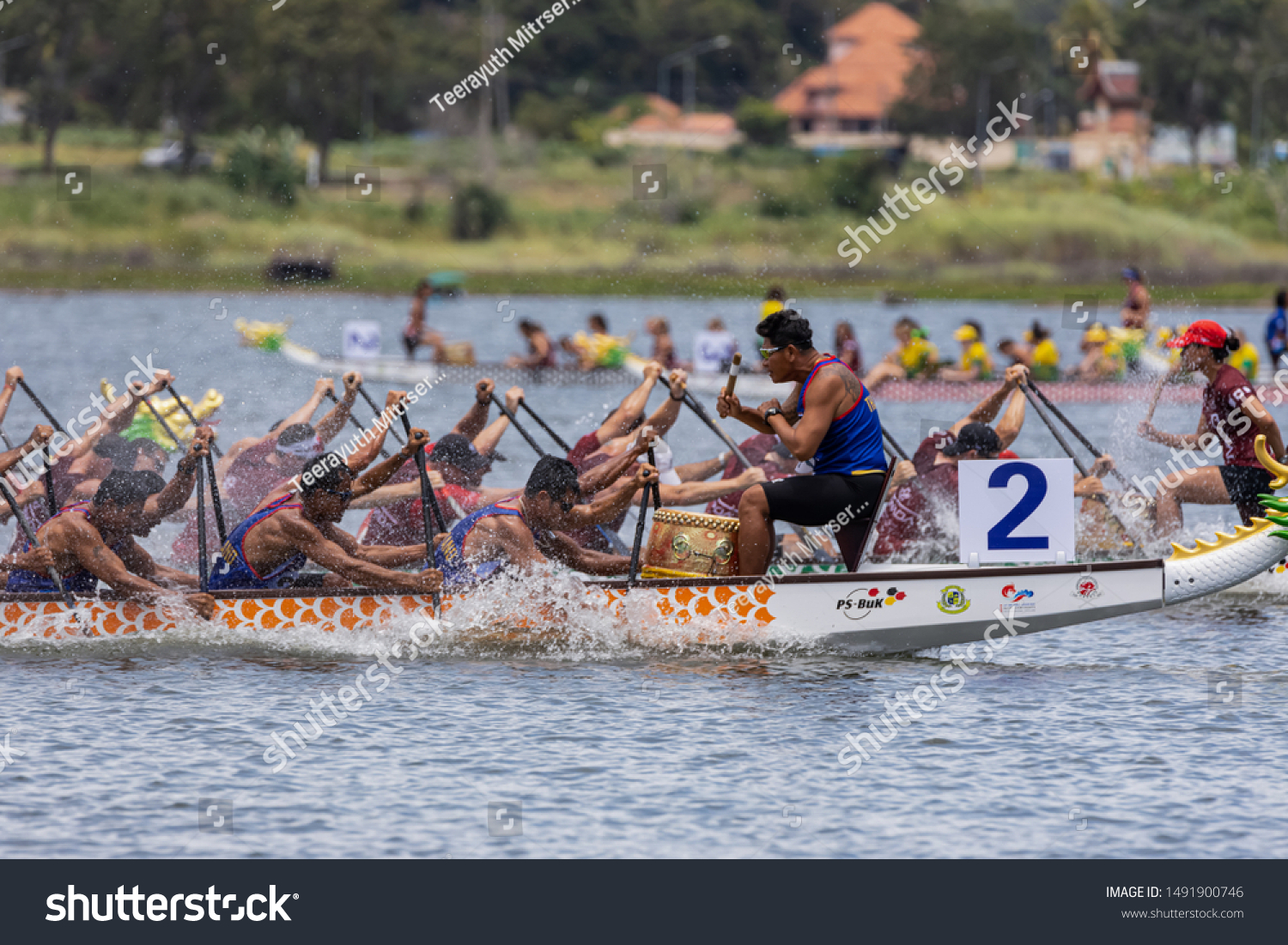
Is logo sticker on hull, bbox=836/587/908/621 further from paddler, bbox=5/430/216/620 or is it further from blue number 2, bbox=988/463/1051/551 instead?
paddler, bbox=5/430/216/620

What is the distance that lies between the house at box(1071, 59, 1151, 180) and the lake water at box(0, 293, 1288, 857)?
81.8 metres

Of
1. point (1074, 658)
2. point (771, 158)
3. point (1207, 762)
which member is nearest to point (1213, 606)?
point (1074, 658)

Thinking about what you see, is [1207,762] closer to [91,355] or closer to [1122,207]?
[91,355]

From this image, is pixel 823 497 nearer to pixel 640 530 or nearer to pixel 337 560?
pixel 640 530

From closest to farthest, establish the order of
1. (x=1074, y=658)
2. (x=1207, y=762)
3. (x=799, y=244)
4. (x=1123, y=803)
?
(x=1123, y=803), (x=1207, y=762), (x=1074, y=658), (x=799, y=244)

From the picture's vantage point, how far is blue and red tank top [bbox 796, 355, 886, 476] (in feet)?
37.8

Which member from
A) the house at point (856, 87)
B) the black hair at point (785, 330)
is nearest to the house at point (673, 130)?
the house at point (856, 87)

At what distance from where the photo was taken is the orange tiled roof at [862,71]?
347 ft

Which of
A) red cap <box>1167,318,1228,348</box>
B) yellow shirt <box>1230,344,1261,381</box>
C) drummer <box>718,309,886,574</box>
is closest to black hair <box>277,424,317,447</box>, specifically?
drummer <box>718,309,886,574</box>

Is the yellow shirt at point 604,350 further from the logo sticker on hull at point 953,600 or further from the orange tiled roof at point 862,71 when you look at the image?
the orange tiled roof at point 862,71

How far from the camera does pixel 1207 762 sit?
414 inches

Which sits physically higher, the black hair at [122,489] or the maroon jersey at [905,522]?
the black hair at [122,489]

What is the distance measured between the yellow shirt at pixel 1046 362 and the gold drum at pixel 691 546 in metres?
17.4
